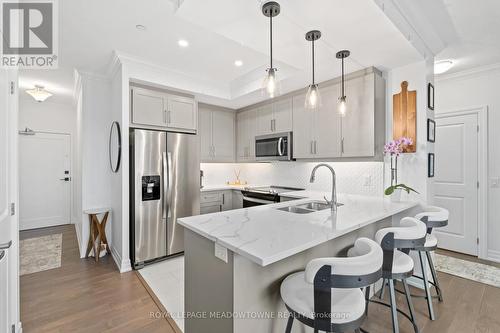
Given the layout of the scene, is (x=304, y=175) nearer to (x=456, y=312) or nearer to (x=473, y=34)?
(x=456, y=312)

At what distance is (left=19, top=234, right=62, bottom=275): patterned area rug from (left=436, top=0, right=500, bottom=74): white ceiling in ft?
17.1

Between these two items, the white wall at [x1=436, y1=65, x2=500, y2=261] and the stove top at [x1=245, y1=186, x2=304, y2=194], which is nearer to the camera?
the white wall at [x1=436, y1=65, x2=500, y2=261]

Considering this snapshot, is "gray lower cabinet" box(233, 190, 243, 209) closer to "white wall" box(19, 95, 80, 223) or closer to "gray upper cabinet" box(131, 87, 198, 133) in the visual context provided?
"gray upper cabinet" box(131, 87, 198, 133)

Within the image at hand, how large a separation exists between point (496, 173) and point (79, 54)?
18.2ft

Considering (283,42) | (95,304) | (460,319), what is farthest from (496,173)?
(95,304)

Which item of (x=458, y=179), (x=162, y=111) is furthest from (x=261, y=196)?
(x=458, y=179)

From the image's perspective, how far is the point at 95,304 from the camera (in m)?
2.28

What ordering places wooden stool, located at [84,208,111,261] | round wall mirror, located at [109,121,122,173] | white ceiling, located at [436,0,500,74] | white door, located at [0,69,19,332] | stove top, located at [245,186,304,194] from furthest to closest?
1. stove top, located at [245,186,304,194]
2. wooden stool, located at [84,208,111,261]
3. round wall mirror, located at [109,121,122,173]
4. white ceiling, located at [436,0,500,74]
5. white door, located at [0,69,19,332]

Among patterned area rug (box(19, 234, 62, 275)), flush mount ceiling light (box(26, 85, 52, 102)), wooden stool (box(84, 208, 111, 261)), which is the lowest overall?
patterned area rug (box(19, 234, 62, 275))

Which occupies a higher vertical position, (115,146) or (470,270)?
(115,146)

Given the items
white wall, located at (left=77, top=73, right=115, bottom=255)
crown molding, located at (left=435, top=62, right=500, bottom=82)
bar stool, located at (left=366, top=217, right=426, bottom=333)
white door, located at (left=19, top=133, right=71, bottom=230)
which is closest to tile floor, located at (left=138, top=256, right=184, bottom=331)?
white wall, located at (left=77, top=73, right=115, bottom=255)

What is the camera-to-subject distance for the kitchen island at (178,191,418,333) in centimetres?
125

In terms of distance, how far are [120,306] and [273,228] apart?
5.97 feet

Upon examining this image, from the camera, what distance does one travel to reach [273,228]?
1487mm
